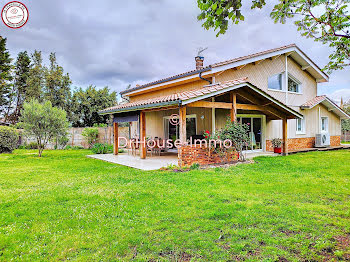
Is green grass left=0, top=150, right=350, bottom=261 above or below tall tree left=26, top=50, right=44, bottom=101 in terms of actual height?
below

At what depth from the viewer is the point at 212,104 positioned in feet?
31.7

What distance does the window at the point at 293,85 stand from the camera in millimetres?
16000

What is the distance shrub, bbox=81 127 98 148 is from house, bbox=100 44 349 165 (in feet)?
10.2

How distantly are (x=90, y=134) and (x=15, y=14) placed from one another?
1133 centimetres

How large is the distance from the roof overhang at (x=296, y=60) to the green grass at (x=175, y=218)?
6230 millimetres

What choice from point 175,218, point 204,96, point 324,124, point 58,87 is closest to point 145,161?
point 204,96

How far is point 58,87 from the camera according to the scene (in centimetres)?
2444

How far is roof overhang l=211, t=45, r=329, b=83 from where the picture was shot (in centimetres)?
1130

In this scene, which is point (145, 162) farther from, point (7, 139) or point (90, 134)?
point (7, 139)

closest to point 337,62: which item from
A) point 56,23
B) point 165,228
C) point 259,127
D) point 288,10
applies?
point 288,10

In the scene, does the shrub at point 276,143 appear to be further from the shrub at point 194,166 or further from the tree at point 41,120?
the tree at point 41,120

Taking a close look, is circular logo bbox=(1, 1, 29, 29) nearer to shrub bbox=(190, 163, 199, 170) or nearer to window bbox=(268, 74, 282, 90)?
shrub bbox=(190, 163, 199, 170)

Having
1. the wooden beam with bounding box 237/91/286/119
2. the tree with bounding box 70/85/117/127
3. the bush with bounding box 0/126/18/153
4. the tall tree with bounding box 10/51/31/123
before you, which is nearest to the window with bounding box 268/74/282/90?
the wooden beam with bounding box 237/91/286/119

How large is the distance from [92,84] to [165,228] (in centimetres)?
2491
